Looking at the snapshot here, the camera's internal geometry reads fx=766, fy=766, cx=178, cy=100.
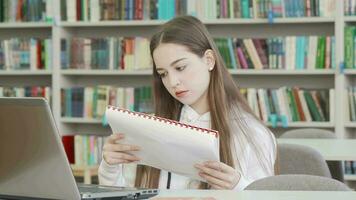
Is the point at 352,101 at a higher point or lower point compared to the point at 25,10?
lower

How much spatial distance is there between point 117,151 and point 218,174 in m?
0.26

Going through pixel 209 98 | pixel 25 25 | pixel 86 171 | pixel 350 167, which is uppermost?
pixel 25 25

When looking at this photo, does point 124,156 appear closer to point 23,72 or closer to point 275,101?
point 275,101

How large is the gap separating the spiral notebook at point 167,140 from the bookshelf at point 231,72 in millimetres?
2981

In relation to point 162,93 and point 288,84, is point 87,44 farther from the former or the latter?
point 162,93

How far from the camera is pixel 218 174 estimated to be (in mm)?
→ 1812

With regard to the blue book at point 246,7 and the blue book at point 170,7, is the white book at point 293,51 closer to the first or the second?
the blue book at point 246,7

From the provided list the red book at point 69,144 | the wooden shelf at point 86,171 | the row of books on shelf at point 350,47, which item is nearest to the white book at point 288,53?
the row of books on shelf at point 350,47

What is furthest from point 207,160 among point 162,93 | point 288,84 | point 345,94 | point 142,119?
point 288,84

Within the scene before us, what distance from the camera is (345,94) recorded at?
472cm

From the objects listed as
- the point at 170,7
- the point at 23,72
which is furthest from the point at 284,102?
the point at 23,72

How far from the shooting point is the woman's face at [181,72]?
2070 millimetres

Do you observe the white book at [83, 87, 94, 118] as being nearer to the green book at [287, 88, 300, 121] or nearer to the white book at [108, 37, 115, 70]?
the white book at [108, 37, 115, 70]

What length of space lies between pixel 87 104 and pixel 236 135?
320 cm
